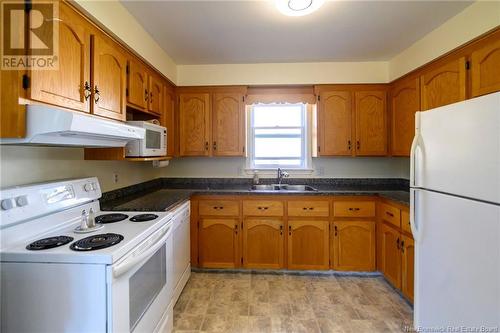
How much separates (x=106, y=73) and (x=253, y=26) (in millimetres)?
1246

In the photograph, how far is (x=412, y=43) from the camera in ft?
8.20

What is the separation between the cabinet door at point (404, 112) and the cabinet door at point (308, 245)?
4.01 ft

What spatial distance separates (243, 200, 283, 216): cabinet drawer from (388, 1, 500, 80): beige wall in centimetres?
196

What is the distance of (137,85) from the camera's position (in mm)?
2141

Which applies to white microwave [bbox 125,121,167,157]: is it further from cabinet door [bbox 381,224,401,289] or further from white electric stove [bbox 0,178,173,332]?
cabinet door [bbox 381,224,401,289]

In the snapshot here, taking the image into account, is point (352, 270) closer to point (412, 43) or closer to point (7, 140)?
point (412, 43)

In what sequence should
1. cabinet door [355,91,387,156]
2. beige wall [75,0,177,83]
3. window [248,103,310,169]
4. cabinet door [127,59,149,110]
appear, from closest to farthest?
beige wall [75,0,177,83] → cabinet door [127,59,149,110] → cabinet door [355,91,387,156] → window [248,103,310,169]

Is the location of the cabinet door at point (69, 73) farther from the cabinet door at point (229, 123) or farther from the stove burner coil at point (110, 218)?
the cabinet door at point (229, 123)

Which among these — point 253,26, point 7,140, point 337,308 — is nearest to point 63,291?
point 7,140

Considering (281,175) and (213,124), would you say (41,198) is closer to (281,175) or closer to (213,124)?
(213,124)

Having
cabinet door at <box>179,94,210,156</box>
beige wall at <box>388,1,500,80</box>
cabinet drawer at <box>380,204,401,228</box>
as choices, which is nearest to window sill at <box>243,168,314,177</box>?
cabinet door at <box>179,94,210,156</box>

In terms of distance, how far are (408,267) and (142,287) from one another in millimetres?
2113

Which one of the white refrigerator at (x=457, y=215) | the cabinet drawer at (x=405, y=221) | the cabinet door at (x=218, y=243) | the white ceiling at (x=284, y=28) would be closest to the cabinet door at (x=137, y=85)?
the white ceiling at (x=284, y=28)

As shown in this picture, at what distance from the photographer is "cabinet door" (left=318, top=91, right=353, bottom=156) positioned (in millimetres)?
2961
